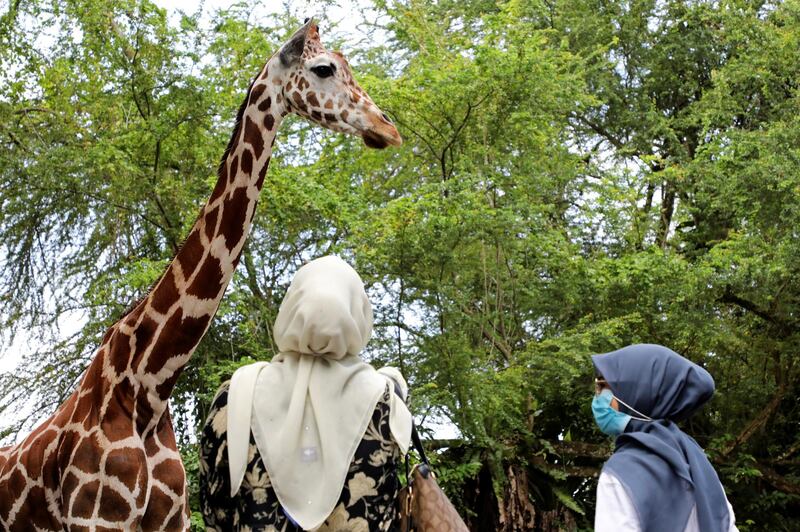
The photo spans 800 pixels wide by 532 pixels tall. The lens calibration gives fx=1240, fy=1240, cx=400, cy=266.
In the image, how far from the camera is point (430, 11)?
14.7 m

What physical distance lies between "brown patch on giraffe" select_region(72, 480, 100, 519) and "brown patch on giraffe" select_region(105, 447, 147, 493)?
69mm

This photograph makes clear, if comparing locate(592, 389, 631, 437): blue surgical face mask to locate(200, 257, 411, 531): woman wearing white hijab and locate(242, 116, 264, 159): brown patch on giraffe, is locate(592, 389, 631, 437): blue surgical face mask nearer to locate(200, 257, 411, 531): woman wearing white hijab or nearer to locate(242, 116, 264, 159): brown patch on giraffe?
locate(200, 257, 411, 531): woman wearing white hijab

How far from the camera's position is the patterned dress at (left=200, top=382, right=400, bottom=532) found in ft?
14.7

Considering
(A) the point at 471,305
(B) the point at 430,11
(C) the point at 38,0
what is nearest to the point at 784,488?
(A) the point at 471,305

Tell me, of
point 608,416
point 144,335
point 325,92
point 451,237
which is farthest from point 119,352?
point 451,237

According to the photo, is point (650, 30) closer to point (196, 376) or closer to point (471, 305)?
point (471, 305)

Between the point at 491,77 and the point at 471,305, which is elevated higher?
the point at 491,77

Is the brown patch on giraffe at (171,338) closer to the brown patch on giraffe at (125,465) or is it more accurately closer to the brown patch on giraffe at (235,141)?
the brown patch on giraffe at (125,465)

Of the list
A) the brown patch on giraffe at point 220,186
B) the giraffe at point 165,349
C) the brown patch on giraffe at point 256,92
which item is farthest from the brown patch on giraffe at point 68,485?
the brown patch on giraffe at point 256,92

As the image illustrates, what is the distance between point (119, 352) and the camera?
14.9 feet

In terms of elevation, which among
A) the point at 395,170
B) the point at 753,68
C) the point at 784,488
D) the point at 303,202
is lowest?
the point at 784,488

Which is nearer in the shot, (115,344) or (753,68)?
(115,344)

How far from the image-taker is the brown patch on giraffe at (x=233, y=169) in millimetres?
4520

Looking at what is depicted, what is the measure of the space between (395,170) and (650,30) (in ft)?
17.9
